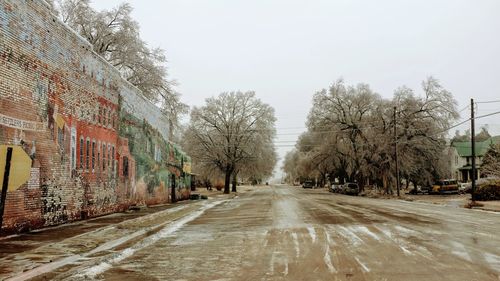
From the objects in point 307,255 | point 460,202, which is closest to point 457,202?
point 460,202

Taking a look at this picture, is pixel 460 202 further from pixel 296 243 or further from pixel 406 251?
pixel 406 251

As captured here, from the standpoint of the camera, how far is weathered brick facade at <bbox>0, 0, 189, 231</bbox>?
12.8m

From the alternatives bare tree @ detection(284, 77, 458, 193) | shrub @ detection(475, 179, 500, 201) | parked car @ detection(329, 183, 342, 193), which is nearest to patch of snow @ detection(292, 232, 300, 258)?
shrub @ detection(475, 179, 500, 201)

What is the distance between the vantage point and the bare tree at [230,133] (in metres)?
57.8

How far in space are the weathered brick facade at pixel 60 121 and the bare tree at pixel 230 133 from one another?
107 ft

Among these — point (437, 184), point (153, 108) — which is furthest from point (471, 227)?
point (437, 184)

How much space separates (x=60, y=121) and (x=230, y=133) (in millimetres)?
43296

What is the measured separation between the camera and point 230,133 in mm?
58875

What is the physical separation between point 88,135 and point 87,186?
2038mm

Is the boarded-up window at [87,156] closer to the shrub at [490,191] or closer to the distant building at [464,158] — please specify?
the shrub at [490,191]

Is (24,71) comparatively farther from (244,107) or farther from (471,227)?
(244,107)

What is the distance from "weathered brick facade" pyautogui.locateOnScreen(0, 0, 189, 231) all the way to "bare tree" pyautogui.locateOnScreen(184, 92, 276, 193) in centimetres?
3247

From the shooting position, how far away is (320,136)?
5866 cm

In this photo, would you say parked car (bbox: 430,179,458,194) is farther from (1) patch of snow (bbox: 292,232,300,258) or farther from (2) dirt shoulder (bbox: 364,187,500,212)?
(1) patch of snow (bbox: 292,232,300,258)
